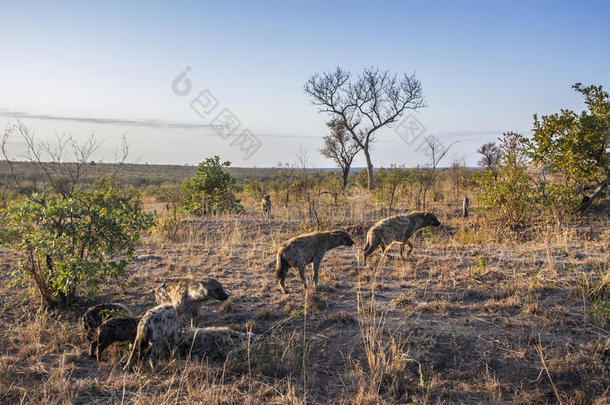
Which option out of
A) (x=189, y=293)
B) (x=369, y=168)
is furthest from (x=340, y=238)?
(x=369, y=168)

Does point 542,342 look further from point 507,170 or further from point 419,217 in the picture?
point 507,170

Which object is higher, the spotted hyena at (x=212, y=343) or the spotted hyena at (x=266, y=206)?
the spotted hyena at (x=266, y=206)

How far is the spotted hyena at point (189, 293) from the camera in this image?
586cm

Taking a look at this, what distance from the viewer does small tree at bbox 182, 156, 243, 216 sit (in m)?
17.0

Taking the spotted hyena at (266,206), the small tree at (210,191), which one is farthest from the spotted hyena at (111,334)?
the small tree at (210,191)

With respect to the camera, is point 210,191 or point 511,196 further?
point 210,191

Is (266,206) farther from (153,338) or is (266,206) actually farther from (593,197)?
(153,338)

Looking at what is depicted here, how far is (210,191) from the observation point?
1727 centimetres

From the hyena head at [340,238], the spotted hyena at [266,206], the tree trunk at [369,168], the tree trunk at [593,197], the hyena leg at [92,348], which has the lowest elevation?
the hyena leg at [92,348]

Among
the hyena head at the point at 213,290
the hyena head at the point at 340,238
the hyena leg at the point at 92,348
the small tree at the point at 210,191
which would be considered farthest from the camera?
the small tree at the point at 210,191

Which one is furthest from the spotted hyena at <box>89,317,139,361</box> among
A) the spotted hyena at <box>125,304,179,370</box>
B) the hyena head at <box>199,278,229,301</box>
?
the hyena head at <box>199,278,229,301</box>

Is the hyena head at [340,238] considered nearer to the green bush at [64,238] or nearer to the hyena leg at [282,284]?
the hyena leg at [282,284]

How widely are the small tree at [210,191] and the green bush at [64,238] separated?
982 centimetres

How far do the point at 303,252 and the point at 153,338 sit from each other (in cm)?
343
